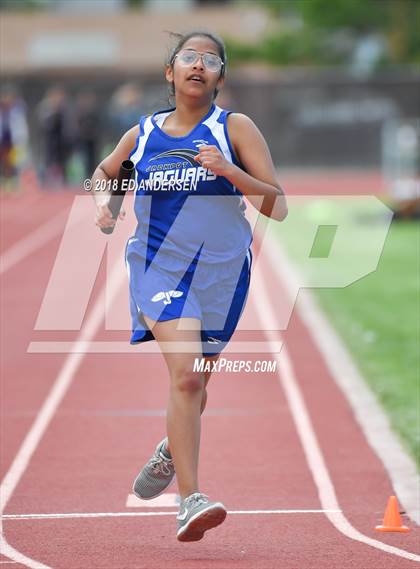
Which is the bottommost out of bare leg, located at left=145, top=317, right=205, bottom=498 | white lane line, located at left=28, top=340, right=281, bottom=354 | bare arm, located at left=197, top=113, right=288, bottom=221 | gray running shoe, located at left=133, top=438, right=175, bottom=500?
white lane line, located at left=28, top=340, right=281, bottom=354

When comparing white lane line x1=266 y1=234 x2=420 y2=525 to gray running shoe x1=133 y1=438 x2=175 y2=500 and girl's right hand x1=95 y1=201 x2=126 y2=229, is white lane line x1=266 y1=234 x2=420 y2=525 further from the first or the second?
girl's right hand x1=95 y1=201 x2=126 y2=229

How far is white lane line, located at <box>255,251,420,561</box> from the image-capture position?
20.0ft

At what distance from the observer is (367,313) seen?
1439cm

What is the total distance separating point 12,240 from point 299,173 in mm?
18421

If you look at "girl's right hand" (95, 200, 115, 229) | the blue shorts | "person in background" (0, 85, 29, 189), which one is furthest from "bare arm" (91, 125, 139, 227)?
"person in background" (0, 85, 29, 189)

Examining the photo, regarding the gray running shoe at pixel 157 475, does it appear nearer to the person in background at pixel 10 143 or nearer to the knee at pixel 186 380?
the knee at pixel 186 380

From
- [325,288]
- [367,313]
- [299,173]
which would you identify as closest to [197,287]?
[367,313]

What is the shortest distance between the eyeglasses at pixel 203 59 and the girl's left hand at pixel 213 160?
1.46 feet

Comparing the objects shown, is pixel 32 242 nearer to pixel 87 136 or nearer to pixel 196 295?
pixel 87 136

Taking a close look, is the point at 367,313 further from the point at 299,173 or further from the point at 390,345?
the point at 299,173

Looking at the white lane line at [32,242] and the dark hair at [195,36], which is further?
the white lane line at [32,242]

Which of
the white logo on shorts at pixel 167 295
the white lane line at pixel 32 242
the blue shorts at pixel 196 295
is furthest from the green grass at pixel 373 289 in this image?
the white lane line at pixel 32 242

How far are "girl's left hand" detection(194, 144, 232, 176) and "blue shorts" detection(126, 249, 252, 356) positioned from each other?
45cm

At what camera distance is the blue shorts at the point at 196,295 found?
5.76m
